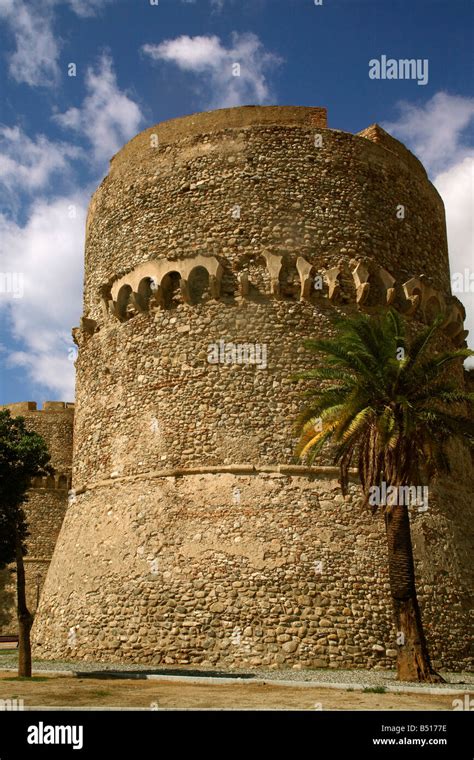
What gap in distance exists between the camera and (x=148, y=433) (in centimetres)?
1642

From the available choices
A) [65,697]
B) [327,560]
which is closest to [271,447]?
[327,560]

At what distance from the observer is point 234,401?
52.1ft

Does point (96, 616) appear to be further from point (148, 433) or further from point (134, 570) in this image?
point (148, 433)

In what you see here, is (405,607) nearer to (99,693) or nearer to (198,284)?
(99,693)

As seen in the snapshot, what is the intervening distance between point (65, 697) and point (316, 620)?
5.57 metres

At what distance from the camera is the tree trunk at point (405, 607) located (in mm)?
12398

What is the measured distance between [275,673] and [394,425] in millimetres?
4245

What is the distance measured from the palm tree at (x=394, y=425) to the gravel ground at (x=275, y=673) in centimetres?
69

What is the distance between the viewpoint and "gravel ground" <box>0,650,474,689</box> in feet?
38.2

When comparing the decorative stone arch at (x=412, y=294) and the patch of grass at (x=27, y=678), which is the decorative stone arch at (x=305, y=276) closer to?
the decorative stone arch at (x=412, y=294)

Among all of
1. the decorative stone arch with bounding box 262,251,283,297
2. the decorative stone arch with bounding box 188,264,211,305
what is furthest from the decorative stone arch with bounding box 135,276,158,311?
the decorative stone arch with bounding box 262,251,283,297

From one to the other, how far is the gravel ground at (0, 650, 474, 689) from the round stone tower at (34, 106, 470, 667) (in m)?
0.39

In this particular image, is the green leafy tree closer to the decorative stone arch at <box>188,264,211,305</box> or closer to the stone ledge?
the stone ledge

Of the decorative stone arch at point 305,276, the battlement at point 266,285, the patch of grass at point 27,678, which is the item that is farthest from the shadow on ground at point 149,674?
the decorative stone arch at point 305,276
